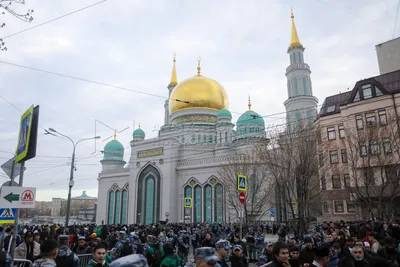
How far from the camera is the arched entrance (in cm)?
3447

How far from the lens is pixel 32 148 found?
17.0ft

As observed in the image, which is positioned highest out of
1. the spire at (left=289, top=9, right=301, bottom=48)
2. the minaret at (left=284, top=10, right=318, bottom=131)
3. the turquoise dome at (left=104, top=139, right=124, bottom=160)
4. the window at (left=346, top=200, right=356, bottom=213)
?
the spire at (left=289, top=9, right=301, bottom=48)

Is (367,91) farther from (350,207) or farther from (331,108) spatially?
(350,207)

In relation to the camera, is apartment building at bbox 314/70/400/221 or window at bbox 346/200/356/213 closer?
apartment building at bbox 314/70/400/221

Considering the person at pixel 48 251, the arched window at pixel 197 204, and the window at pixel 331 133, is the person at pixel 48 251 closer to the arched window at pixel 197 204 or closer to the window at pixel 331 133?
the window at pixel 331 133

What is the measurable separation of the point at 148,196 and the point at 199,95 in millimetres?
14764

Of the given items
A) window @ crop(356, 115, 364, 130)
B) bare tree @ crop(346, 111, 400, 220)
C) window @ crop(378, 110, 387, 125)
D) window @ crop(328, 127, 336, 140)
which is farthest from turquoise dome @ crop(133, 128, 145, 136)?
window @ crop(378, 110, 387, 125)

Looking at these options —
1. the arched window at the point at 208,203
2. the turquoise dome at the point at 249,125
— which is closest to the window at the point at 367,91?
the turquoise dome at the point at 249,125

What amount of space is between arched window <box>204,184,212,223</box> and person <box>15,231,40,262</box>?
2500 cm

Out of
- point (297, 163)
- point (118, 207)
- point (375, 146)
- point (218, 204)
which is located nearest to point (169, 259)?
point (297, 163)

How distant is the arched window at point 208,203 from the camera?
31297mm

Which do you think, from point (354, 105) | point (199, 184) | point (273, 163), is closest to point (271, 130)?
point (273, 163)

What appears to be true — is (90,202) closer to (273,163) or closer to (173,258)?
(273,163)

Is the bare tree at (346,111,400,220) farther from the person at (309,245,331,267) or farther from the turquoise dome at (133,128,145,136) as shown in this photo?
the turquoise dome at (133,128,145,136)
